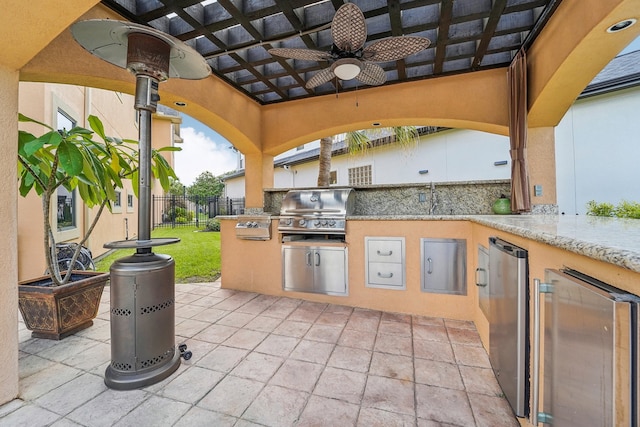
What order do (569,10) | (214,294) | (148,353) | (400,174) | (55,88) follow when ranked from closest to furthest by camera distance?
(148,353), (569,10), (214,294), (55,88), (400,174)

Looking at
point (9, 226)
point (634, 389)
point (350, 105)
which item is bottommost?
point (634, 389)

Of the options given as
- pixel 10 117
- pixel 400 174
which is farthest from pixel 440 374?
pixel 400 174

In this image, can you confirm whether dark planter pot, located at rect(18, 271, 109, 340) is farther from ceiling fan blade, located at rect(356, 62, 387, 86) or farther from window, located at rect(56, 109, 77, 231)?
ceiling fan blade, located at rect(356, 62, 387, 86)

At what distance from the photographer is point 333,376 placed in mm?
1963

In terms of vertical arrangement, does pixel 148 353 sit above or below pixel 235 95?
below

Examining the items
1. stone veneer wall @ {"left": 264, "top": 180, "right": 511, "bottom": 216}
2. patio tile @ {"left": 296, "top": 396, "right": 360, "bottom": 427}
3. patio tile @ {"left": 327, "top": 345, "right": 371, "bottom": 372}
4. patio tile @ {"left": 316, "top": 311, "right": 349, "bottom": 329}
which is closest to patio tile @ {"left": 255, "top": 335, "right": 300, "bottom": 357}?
patio tile @ {"left": 327, "top": 345, "right": 371, "bottom": 372}

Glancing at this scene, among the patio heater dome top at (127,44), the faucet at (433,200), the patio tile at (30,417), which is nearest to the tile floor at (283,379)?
the patio tile at (30,417)

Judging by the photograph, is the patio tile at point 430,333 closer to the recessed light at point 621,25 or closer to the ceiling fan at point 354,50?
the ceiling fan at point 354,50

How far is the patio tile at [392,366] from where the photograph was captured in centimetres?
198

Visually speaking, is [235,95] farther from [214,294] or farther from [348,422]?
[348,422]

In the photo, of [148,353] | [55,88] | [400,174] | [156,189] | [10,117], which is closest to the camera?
[10,117]

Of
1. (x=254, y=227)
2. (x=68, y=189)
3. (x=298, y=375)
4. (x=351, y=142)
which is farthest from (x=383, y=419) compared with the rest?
(x=351, y=142)

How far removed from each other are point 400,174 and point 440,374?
20.6 ft

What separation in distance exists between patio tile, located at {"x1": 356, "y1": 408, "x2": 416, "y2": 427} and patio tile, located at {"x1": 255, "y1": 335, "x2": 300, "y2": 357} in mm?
874
